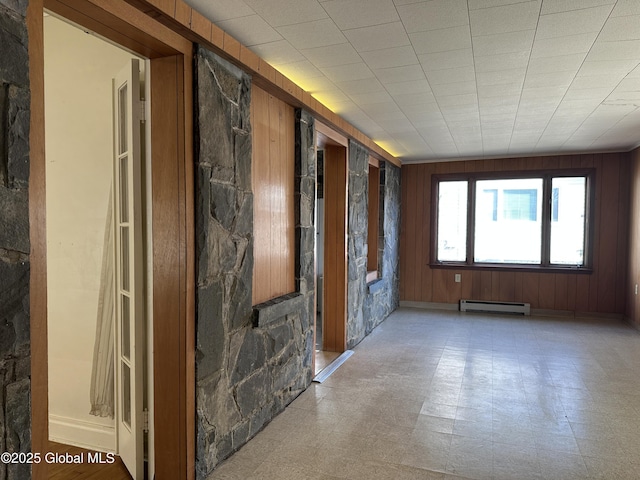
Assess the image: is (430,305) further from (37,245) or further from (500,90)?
(37,245)

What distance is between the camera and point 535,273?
6098 mm

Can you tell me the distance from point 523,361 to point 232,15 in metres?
3.79

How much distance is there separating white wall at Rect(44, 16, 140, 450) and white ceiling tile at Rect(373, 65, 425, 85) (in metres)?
1.60

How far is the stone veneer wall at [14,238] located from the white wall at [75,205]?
1182mm

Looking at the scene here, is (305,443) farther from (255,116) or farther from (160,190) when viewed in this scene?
(255,116)

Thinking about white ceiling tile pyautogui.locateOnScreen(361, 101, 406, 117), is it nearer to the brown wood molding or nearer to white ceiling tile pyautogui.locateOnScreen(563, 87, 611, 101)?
the brown wood molding

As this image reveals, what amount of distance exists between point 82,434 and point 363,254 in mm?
3215

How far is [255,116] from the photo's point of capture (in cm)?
265

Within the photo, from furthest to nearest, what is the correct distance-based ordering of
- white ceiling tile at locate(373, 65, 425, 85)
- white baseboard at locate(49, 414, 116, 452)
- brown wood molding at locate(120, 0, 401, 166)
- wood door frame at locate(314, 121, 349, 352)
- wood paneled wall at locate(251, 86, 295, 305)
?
wood door frame at locate(314, 121, 349, 352), white ceiling tile at locate(373, 65, 425, 85), wood paneled wall at locate(251, 86, 295, 305), white baseboard at locate(49, 414, 116, 452), brown wood molding at locate(120, 0, 401, 166)

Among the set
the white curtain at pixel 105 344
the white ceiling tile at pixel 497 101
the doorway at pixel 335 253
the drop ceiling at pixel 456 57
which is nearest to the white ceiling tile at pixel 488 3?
the drop ceiling at pixel 456 57

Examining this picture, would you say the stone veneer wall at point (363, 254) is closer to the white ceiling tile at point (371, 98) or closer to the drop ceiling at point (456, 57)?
the drop ceiling at point (456, 57)

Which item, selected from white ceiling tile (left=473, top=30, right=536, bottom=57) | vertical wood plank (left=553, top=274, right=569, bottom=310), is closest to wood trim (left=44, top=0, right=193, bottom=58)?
white ceiling tile (left=473, top=30, right=536, bottom=57)

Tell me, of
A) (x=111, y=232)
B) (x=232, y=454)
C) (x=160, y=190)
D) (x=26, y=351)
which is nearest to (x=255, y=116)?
(x=160, y=190)

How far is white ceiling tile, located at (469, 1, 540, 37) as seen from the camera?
1.97m
